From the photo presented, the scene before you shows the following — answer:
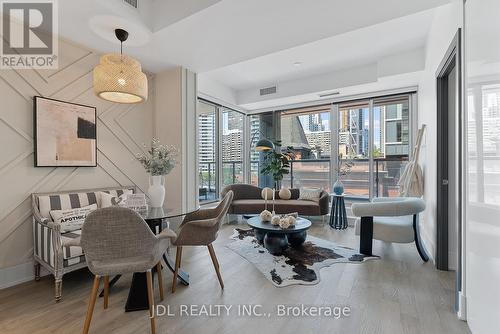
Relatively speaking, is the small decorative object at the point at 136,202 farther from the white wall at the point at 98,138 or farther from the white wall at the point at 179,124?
the white wall at the point at 179,124

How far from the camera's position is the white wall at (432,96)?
2.40 m

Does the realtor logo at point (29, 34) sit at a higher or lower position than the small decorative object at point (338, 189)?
higher

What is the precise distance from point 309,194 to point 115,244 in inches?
165

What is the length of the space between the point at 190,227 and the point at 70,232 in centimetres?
130

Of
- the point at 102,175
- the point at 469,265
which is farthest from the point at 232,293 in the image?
the point at 102,175

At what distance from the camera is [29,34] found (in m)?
2.69

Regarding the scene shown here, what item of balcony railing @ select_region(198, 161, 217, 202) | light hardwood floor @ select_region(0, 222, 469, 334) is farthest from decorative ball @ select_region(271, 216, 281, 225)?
balcony railing @ select_region(198, 161, 217, 202)

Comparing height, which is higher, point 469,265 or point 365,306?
point 469,265

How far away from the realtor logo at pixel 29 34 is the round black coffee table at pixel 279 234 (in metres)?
3.19

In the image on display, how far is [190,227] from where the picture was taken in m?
2.31

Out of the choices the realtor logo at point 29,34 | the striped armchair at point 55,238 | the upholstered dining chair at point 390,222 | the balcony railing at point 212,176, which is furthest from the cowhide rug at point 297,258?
the realtor logo at point 29,34

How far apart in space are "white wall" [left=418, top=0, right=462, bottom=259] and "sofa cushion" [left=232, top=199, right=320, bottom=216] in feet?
5.83

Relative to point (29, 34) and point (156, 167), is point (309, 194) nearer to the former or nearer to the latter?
point (156, 167)

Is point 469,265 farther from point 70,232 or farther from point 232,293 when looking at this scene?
point 70,232
